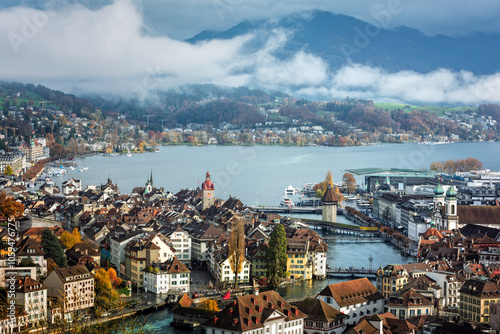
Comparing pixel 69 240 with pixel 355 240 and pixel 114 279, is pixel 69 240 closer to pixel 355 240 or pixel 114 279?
pixel 114 279

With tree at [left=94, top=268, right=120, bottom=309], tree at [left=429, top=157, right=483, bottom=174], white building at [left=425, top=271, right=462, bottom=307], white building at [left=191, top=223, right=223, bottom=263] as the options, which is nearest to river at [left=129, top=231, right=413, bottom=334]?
tree at [left=94, top=268, right=120, bottom=309]

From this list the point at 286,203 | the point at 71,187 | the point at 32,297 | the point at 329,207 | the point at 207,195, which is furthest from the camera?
the point at 286,203

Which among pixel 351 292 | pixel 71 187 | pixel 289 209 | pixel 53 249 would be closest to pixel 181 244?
pixel 53 249

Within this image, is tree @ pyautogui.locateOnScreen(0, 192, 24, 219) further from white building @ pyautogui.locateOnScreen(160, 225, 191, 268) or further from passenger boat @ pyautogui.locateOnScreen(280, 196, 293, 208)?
passenger boat @ pyautogui.locateOnScreen(280, 196, 293, 208)

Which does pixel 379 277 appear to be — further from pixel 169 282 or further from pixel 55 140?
pixel 55 140

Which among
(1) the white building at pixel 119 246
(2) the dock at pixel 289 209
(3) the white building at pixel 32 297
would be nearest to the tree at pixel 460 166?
(2) the dock at pixel 289 209

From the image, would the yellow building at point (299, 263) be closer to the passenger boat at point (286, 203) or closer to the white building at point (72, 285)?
the white building at point (72, 285)

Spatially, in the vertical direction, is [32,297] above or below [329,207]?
below
